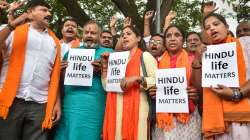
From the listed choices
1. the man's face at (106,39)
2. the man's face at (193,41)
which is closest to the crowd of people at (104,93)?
the man's face at (193,41)

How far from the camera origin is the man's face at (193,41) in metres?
5.70

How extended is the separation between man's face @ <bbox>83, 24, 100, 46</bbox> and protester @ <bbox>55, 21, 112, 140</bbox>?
0.23 m

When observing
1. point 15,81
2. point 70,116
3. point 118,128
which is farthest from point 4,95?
point 118,128

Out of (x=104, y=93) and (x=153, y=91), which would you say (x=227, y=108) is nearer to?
(x=153, y=91)

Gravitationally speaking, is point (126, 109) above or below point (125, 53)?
below

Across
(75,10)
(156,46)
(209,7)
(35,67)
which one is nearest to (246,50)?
(209,7)

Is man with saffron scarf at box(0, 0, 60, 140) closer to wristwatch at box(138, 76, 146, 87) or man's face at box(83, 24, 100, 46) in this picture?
man's face at box(83, 24, 100, 46)

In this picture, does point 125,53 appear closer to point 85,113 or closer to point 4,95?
point 85,113

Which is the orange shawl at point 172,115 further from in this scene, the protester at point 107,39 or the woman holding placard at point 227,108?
the protester at point 107,39

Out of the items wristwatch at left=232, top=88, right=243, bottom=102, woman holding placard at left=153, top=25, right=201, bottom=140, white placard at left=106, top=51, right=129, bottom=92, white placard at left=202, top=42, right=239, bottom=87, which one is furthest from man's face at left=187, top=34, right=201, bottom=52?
wristwatch at left=232, top=88, right=243, bottom=102

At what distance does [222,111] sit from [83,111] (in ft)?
5.45

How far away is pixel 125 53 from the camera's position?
4.73m

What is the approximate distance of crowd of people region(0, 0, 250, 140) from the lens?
397 centimetres

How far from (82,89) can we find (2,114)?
1003 mm
